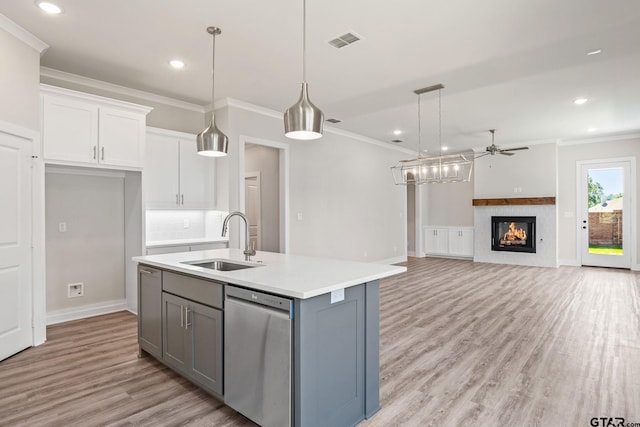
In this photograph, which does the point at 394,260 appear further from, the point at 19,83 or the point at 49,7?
the point at 49,7

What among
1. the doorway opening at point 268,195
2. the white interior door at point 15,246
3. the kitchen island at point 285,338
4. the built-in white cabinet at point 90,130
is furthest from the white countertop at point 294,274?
the doorway opening at point 268,195

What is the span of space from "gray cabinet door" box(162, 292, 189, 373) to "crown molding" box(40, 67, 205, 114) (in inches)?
119

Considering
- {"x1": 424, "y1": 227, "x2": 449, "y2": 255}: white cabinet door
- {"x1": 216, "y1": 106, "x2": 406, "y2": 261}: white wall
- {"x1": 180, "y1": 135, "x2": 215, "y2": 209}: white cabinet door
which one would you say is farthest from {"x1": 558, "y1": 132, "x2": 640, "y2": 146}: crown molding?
{"x1": 180, "y1": 135, "x2": 215, "y2": 209}: white cabinet door

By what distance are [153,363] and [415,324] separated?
2.63 metres

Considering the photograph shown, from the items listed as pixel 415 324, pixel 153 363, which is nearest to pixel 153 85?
pixel 153 363

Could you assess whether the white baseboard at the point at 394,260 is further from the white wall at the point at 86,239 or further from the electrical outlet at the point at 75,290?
the electrical outlet at the point at 75,290

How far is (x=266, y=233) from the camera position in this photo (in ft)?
21.9

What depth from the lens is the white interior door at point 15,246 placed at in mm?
3059

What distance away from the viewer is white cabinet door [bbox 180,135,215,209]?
187 inches

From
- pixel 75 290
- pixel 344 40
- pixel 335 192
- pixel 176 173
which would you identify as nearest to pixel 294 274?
pixel 344 40

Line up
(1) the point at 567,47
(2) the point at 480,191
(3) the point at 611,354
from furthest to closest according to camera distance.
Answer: (2) the point at 480,191, (1) the point at 567,47, (3) the point at 611,354

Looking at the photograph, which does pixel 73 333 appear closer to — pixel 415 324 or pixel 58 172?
pixel 58 172

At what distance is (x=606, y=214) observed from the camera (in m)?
7.65

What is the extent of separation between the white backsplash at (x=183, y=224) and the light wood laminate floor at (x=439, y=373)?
108 centimetres
